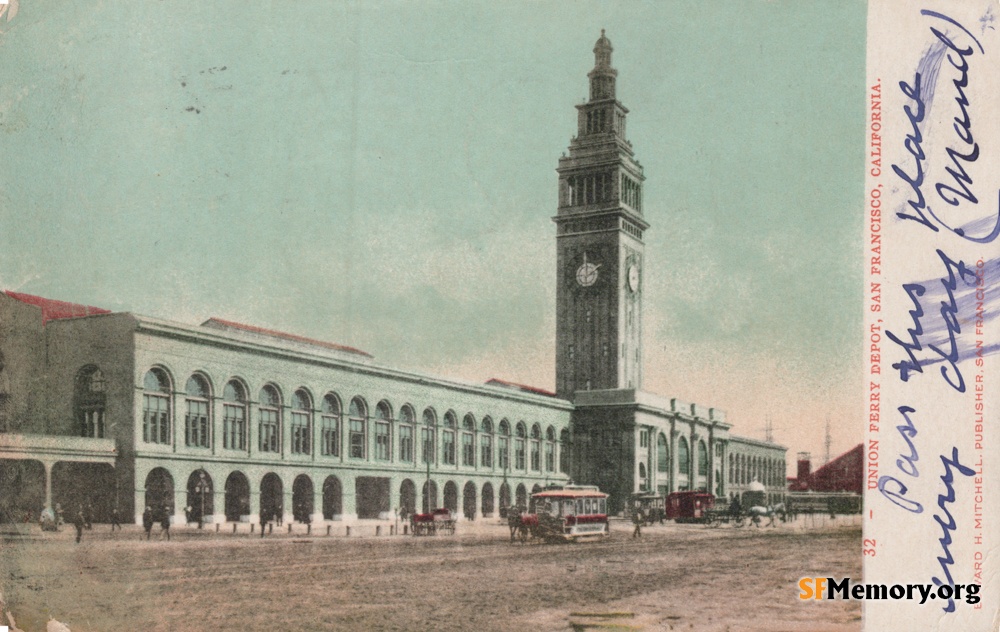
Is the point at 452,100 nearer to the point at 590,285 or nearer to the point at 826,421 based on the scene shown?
the point at 590,285

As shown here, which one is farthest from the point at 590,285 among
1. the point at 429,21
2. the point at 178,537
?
the point at 178,537

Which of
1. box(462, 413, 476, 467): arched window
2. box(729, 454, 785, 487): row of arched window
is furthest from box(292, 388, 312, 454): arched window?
box(729, 454, 785, 487): row of arched window

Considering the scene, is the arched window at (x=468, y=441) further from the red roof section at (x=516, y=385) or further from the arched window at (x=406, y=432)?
the red roof section at (x=516, y=385)

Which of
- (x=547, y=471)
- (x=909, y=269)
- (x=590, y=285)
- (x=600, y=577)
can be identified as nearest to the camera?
(x=909, y=269)

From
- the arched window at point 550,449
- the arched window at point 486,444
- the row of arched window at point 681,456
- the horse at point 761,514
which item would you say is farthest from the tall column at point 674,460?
the arched window at point 486,444

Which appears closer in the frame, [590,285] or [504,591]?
[504,591]

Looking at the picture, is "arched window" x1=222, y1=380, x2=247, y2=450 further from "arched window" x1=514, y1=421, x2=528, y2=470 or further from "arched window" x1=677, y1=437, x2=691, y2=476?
"arched window" x1=677, y1=437, x2=691, y2=476

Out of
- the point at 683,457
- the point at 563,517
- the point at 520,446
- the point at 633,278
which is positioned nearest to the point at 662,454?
the point at 683,457
